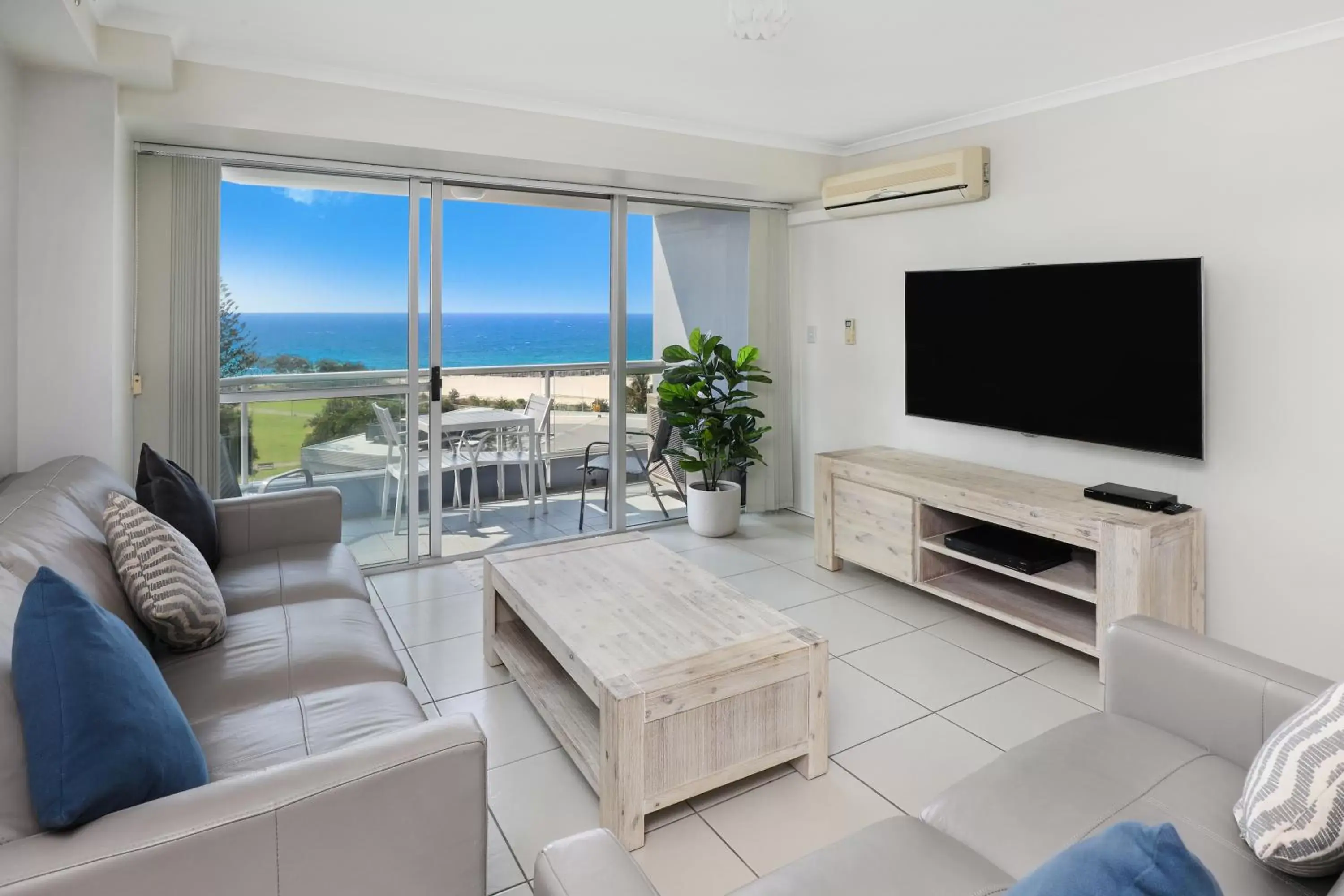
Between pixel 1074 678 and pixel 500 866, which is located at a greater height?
pixel 1074 678

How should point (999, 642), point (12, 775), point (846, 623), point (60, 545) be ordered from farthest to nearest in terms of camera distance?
point (846, 623), point (999, 642), point (60, 545), point (12, 775)

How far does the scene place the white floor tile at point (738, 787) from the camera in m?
2.17

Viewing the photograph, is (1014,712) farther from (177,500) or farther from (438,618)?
(177,500)

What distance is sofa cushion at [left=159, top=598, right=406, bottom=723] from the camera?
71.6 inches

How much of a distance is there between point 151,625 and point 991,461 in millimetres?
3627

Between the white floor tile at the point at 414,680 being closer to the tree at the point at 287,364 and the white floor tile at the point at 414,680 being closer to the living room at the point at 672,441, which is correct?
the living room at the point at 672,441

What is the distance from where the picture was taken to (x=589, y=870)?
3.62ft

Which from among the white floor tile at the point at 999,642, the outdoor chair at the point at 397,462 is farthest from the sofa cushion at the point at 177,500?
the white floor tile at the point at 999,642

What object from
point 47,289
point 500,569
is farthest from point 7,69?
point 500,569

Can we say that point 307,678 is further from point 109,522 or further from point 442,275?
point 442,275

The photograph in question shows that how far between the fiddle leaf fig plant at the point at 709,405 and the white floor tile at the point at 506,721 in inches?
92.6

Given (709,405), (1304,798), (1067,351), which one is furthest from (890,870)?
(709,405)

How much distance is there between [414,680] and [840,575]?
2272 mm

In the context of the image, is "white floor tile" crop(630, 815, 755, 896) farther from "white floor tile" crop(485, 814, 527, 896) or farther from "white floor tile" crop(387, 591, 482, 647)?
"white floor tile" crop(387, 591, 482, 647)
